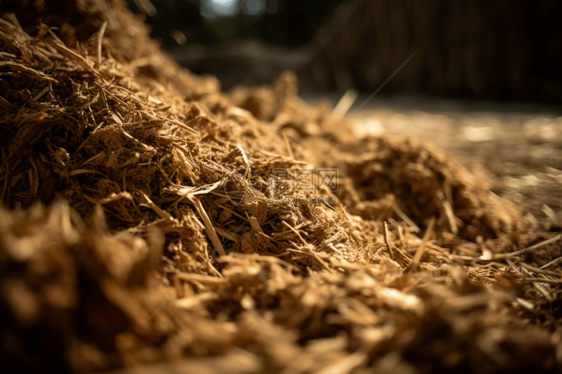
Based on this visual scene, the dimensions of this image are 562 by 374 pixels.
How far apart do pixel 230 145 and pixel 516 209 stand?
1.86 m

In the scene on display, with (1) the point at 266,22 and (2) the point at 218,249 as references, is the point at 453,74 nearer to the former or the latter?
(2) the point at 218,249

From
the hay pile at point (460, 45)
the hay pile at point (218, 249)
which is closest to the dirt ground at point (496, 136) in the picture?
the hay pile at point (218, 249)

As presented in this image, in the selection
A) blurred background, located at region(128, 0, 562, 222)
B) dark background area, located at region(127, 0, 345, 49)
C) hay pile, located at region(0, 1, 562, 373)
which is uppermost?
dark background area, located at region(127, 0, 345, 49)

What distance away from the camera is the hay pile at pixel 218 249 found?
2.31 ft

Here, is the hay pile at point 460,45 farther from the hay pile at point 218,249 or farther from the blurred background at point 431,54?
the hay pile at point 218,249

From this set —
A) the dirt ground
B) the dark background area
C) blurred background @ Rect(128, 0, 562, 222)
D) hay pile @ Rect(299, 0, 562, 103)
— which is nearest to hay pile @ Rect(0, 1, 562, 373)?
the dirt ground

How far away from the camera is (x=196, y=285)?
106 centimetres

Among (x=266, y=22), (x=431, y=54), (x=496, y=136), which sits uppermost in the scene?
(x=266, y=22)

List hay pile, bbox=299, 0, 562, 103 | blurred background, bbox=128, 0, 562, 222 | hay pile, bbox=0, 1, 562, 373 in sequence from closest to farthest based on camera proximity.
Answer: hay pile, bbox=0, 1, 562, 373 → blurred background, bbox=128, 0, 562, 222 → hay pile, bbox=299, 0, 562, 103

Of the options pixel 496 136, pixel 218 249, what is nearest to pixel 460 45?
pixel 496 136

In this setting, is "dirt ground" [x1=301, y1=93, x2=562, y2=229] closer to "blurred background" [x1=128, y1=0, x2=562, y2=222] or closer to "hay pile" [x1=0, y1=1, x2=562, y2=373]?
"blurred background" [x1=128, y1=0, x2=562, y2=222]

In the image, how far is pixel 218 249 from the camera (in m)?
1.20

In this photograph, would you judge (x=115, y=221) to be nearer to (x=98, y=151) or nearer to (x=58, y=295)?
(x=98, y=151)

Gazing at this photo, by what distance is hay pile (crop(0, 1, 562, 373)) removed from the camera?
70 centimetres
